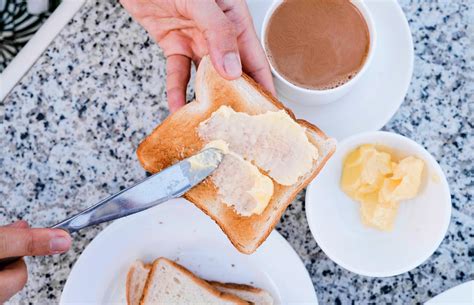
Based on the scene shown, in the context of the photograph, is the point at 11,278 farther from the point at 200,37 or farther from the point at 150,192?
the point at 200,37

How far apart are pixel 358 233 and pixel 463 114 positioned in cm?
37

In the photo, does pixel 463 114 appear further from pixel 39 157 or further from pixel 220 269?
pixel 39 157

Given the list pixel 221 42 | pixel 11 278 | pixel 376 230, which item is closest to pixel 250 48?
pixel 221 42

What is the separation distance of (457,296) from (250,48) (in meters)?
0.68

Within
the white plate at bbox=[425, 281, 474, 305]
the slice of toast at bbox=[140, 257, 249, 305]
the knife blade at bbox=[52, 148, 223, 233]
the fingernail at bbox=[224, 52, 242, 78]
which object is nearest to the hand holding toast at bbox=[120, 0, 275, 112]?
the fingernail at bbox=[224, 52, 242, 78]

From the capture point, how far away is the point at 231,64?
1.18 metres

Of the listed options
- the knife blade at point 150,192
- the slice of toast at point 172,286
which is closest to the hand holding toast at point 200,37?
the knife blade at point 150,192

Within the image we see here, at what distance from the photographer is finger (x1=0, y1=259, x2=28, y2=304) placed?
43.9 inches

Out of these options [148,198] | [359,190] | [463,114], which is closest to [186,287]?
[148,198]

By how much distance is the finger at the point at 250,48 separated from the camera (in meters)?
1.29

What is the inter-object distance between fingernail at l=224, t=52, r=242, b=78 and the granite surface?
1.11 ft

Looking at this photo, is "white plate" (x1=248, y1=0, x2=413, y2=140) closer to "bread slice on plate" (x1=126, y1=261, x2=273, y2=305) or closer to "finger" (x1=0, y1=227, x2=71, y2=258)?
"bread slice on plate" (x1=126, y1=261, x2=273, y2=305)

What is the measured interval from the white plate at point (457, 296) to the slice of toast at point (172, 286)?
431 mm

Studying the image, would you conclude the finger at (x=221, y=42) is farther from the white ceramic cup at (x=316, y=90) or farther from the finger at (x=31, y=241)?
the finger at (x=31, y=241)
